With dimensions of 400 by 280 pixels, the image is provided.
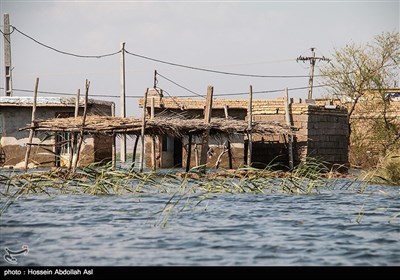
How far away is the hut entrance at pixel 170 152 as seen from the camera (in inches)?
1257

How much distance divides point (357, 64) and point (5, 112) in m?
14.0

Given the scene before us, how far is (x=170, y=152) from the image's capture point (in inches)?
1273

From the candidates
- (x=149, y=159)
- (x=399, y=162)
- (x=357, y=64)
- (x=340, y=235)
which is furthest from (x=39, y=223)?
(x=357, y=64)

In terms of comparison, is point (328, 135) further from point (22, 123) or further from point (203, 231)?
point (203, 231)

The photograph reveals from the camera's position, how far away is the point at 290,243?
31.6ft

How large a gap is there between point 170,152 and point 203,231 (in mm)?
21777

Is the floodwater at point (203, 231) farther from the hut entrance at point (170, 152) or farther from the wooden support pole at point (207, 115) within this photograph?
the hut entrance at point (170, 152)

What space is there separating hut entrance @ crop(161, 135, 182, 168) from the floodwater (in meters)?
16.5

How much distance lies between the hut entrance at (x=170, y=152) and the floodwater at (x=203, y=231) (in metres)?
16.5

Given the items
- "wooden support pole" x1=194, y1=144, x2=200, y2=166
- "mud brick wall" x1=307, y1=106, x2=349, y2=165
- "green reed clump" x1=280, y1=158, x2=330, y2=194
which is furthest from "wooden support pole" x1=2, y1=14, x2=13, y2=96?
"green reed clump" x1=280, y1=158, x2=330, y2=194

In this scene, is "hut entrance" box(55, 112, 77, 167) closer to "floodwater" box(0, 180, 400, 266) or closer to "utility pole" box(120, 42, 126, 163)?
"utility pole" box(120, 42, 126, 163)

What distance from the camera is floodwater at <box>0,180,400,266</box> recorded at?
8.62 metres

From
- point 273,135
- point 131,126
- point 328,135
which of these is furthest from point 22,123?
point 328,135
